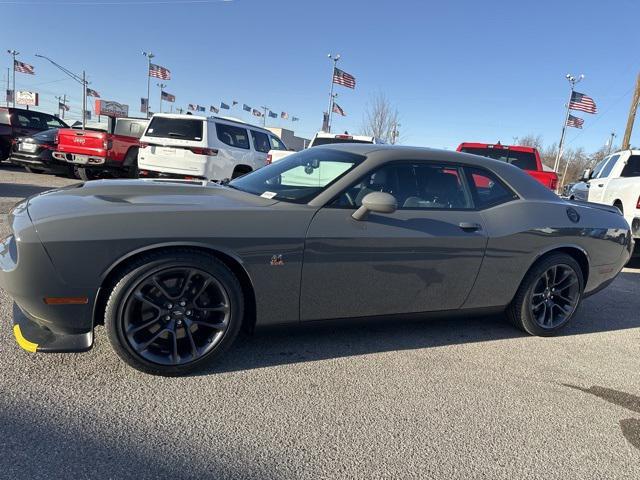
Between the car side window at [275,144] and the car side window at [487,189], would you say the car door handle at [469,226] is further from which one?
the car side window at [275,144]

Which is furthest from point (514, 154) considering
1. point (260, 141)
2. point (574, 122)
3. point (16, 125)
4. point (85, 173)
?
point (574, 122)

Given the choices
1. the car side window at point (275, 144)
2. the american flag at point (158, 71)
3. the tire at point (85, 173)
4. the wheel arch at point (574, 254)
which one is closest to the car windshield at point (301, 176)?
the wheel arch at point (574, 254)

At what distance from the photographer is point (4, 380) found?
102 inches

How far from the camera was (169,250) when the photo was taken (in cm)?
269

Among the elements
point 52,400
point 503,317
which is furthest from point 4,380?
point 503,317

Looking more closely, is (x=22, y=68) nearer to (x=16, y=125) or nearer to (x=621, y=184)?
(x=16, y=125)

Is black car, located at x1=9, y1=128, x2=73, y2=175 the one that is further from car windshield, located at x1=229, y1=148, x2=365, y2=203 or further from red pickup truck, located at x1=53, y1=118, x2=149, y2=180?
car windshield, located at x1=229, y1=148, x2=365, y2=203

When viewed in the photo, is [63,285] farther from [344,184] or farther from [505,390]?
Answer: [505,390]

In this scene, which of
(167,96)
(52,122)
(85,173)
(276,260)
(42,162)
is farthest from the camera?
(167,96)

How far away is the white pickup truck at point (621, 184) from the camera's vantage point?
23.3 ft

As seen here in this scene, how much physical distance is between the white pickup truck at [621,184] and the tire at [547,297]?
3.75 m

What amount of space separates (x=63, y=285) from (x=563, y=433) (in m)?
2.89

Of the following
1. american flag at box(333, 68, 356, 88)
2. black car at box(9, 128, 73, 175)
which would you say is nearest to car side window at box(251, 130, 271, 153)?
black car at box(9, 128, 73, 175)

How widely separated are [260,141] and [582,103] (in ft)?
72.7
